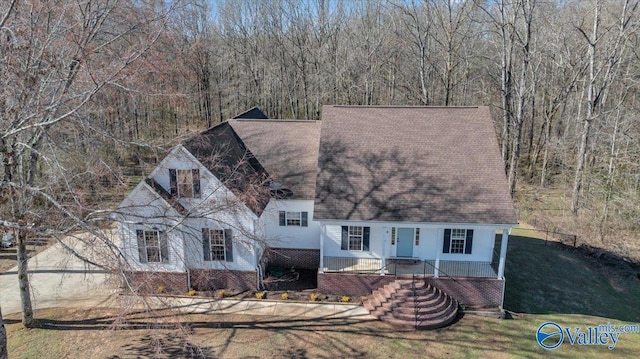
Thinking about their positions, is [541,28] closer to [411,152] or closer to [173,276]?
[411,152]

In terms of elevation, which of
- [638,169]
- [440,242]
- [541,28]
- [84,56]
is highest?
[541,28]

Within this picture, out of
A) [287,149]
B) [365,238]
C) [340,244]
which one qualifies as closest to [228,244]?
[340,244]

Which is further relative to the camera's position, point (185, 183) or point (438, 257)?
point (438, 257)

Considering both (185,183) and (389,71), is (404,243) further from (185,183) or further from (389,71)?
(389,71)

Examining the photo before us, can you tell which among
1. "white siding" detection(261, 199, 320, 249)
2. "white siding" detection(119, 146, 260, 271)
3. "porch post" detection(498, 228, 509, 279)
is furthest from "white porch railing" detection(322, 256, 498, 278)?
"white siding" detection(119, 146, 260, 271)

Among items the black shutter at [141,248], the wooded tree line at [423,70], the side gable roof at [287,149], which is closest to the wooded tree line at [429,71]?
the wooded tree line at [423,70]

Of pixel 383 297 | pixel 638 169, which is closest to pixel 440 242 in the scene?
pixel 383 297
